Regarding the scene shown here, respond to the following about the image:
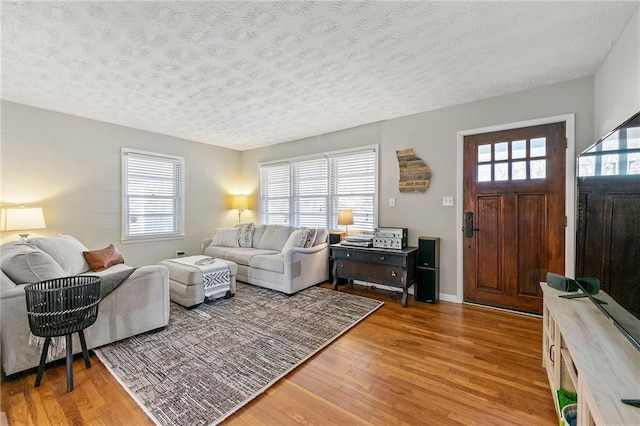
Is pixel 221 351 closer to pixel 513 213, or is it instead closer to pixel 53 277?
pixel 53 277

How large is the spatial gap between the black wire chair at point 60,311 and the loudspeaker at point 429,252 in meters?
3.34

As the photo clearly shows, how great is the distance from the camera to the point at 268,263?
3.89m

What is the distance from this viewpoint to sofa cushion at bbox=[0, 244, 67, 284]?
7.02ft

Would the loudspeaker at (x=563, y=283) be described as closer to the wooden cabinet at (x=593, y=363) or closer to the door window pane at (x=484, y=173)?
the wooden cabinet at (x=593, y=363)

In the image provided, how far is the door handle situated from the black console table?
65 cm

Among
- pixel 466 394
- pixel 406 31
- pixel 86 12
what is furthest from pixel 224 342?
pixel 406 31

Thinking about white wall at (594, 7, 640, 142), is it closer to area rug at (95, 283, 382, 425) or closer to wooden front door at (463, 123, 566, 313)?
wooden front door at (463, 123, 566, 313)

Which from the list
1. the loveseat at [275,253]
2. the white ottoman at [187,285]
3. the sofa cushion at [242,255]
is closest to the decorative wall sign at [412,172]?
the loveseat at [275,253]

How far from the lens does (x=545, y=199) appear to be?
9.64 feet

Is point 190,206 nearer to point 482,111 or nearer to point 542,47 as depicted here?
point 482,111

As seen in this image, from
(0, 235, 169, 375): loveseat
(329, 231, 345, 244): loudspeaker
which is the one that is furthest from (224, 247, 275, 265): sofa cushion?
(0, 235, 169, 375): loveseat

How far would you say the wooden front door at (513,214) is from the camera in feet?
9.51

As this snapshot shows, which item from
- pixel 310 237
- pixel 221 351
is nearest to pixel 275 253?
pixel 310 237

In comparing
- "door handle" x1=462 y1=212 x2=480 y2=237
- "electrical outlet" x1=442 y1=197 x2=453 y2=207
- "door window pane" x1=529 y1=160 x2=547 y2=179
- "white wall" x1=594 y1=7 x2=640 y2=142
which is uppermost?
"white wall" x1=594 y1=7 x2=640 y2=142
